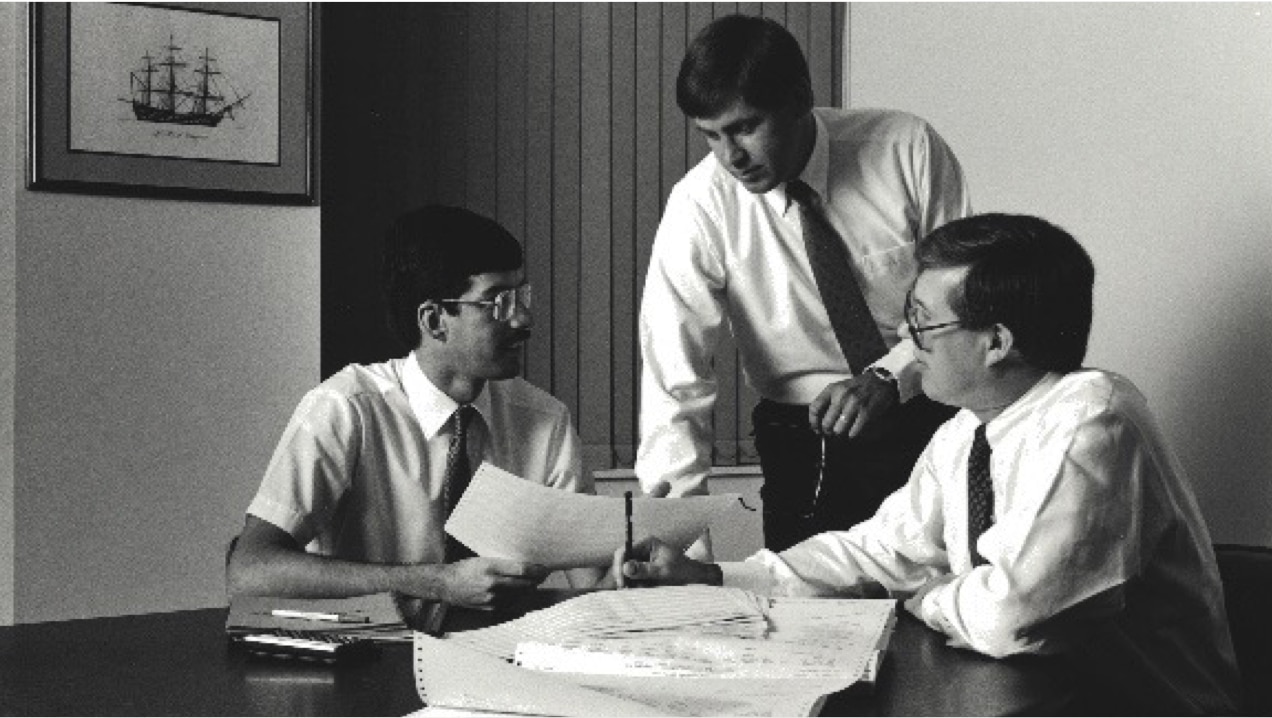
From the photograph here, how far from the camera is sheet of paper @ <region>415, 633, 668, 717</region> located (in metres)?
1.21

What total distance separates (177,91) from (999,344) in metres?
2.18

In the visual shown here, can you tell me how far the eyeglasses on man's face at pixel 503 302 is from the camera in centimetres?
231

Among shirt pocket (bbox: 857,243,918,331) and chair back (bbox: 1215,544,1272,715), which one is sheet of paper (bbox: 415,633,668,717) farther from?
shirt pocket (bbox: 857,243,918,331)

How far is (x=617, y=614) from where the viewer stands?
5.04 feet

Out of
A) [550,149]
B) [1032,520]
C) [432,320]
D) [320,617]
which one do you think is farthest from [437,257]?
[550,149]

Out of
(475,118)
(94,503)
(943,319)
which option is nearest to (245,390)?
(94,503)

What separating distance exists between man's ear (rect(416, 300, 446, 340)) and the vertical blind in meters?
1.50

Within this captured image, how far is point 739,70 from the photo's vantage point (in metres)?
2.46

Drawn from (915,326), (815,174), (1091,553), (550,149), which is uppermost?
(550,149)

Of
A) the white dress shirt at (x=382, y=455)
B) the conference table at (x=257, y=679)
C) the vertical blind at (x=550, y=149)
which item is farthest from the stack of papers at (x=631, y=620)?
the vertical blind at (x=550, y=149)

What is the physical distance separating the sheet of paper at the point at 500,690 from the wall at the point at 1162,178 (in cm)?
173

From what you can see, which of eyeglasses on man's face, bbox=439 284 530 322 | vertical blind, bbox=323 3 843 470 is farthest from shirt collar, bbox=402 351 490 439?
vertical blind, bbox=323 3 843 470

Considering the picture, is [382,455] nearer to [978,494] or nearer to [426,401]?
[426,401]

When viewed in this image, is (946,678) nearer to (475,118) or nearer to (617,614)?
(617,614)
